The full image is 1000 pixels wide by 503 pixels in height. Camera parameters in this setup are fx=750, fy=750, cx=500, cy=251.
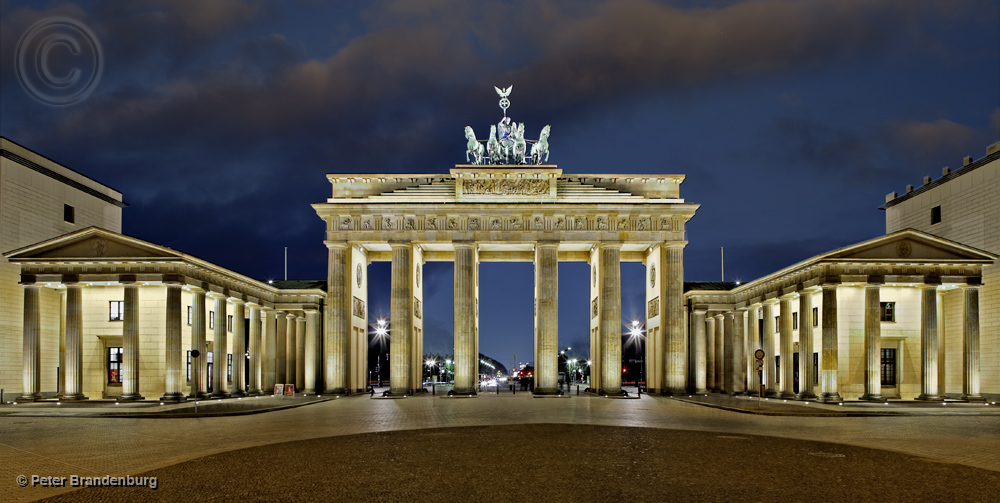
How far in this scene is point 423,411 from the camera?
38156 mm

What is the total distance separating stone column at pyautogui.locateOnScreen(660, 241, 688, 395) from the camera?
57.4m

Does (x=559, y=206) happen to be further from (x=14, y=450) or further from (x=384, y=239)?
(x=14, y=450)

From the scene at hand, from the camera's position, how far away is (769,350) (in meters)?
55.2

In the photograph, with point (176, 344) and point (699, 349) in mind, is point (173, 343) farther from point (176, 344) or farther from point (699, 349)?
point (699, 349)

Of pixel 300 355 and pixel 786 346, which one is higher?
pixel 786 346

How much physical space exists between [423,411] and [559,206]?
24679 millimetres

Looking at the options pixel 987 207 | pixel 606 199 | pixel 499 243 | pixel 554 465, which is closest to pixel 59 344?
pixel 499 243

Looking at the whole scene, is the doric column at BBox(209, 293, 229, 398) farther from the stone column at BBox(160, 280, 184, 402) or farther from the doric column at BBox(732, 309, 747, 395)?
the doric column at BBox(732, 309, 747, 395)

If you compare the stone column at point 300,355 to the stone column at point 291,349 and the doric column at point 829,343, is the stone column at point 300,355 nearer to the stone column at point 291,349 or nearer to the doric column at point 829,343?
the stone column at point 291,349

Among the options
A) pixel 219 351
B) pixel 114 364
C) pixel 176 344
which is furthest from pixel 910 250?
pixel 114 364

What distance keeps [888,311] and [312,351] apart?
Answer: 4237 centimetres

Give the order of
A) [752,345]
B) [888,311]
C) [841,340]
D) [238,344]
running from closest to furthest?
[841,340], [888,311], [238,344], [752,345]

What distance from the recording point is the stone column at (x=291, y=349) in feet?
208

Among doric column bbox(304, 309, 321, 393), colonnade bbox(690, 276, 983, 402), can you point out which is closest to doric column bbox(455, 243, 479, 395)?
doric column bbox(304, 309, 321, 393)
